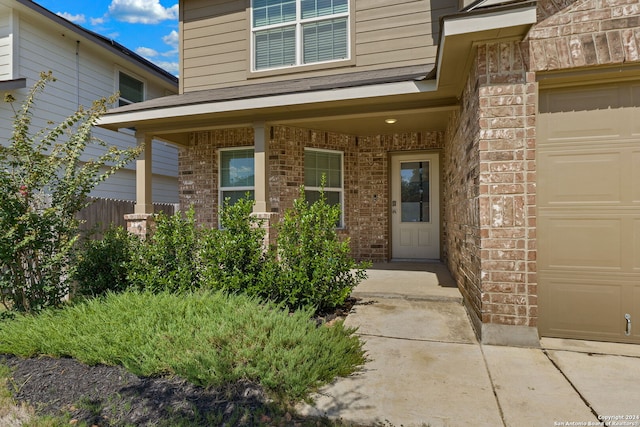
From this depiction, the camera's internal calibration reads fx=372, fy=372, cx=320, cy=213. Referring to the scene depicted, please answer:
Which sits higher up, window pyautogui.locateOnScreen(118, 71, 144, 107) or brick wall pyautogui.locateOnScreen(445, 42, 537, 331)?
window pyautogui.locateOnScreen(118, 71, 144, 107)

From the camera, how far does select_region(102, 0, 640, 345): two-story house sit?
10.6ft

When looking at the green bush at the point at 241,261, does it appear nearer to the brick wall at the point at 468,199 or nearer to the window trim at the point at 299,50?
the brick wall at the point at 468,199

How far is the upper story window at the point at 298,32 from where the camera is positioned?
6688mm

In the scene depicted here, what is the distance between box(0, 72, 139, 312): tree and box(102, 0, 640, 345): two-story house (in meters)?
2.12

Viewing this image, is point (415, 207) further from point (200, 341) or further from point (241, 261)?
point (200, 341)

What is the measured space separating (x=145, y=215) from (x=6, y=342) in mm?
3330

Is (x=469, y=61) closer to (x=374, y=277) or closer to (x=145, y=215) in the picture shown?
(x=374, y=277)

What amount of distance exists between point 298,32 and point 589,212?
5587 millimetres

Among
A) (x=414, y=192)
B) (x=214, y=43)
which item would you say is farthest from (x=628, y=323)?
(x=214, y=43)

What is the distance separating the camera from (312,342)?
2875mm

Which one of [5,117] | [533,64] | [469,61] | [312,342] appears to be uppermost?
[5,117]

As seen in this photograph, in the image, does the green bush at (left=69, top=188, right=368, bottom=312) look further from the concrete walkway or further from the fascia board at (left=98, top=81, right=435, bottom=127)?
the fascia board at (left=98, top=81, right=435, bottom=127)

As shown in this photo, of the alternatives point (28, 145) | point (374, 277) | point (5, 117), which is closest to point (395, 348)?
point (374, 277)

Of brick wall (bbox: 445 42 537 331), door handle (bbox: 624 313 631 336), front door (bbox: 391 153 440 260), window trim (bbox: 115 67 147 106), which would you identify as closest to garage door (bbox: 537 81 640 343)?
door handle (bbox: 624 313 631 336)
